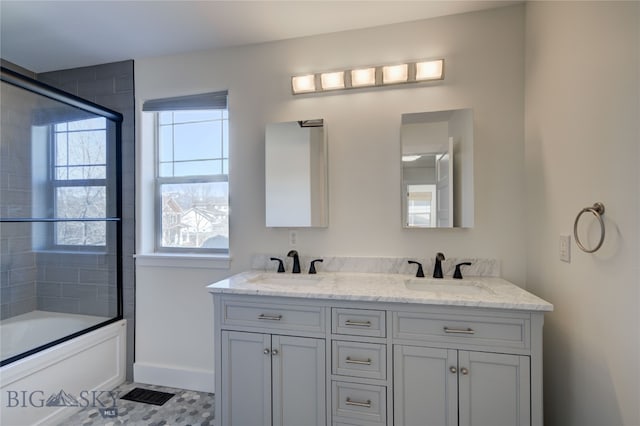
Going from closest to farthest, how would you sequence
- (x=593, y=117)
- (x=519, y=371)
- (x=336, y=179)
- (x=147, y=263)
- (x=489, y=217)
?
1. (x=593, y=117)
2. (x=519, y=371)
3. (x=489, y=217)
4. (x=336, y=179)
5. (x=147, y=263)

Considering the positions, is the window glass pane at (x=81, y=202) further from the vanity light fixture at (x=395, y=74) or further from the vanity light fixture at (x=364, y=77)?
the vanity light fixture at (x=395, y=74)

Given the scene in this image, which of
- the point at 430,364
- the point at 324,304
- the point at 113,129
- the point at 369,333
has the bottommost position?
the point at 430,364

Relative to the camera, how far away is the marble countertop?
1366 millimetres

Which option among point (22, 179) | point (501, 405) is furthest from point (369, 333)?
point (22, 179)

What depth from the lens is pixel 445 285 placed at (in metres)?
1.78

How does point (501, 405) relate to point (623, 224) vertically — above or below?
below

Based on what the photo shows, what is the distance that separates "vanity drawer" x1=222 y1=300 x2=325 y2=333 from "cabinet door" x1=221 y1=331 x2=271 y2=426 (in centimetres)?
7

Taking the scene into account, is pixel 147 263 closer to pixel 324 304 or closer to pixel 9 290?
pixel 9 290

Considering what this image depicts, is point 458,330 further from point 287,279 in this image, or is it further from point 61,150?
point 61,150

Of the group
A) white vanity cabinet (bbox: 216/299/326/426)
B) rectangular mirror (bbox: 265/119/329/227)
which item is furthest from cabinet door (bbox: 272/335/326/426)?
rectangular mirror (bbox: 265/119/329/227)

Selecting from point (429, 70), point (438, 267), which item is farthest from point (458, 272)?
point (429, 70)

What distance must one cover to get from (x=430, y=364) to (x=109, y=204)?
260 cm

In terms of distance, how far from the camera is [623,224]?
1.06 meters

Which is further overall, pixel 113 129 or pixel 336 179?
pixel 113 129
